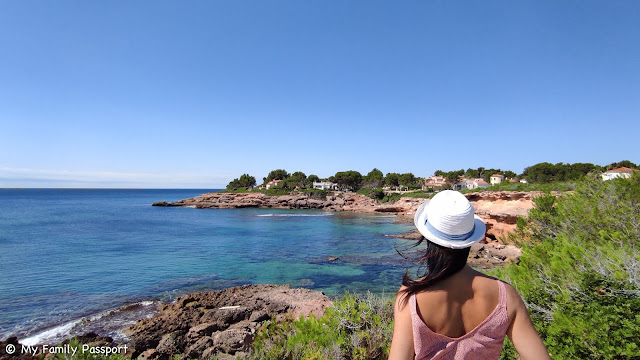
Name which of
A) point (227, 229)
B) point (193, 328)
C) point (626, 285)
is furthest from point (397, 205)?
point (626, 285)

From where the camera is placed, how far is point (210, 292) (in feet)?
46.6

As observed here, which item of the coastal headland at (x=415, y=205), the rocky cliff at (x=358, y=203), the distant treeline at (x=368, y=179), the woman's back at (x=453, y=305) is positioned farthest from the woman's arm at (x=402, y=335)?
the distant treeline at (x=368, y=179)

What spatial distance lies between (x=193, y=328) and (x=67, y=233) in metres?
33.0

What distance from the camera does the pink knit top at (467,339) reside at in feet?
5.50

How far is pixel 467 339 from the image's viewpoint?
177 centimetres

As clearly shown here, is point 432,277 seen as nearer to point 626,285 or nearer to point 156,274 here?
point 626,285

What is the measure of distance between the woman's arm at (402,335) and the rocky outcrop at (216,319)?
6719 millimetres

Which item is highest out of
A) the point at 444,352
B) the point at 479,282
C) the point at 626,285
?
the point at 479,282

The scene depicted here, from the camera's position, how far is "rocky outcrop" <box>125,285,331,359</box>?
8621mm

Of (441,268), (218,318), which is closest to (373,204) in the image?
(218,318)

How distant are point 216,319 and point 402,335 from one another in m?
10.9

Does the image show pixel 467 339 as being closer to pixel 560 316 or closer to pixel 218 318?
pixel 560 316

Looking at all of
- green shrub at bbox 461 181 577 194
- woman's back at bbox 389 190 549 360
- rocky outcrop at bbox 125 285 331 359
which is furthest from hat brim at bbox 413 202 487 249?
green shrub at bbox 461 181 577 194

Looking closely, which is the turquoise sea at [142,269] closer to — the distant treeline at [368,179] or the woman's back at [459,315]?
the woman's back at [459,315]
